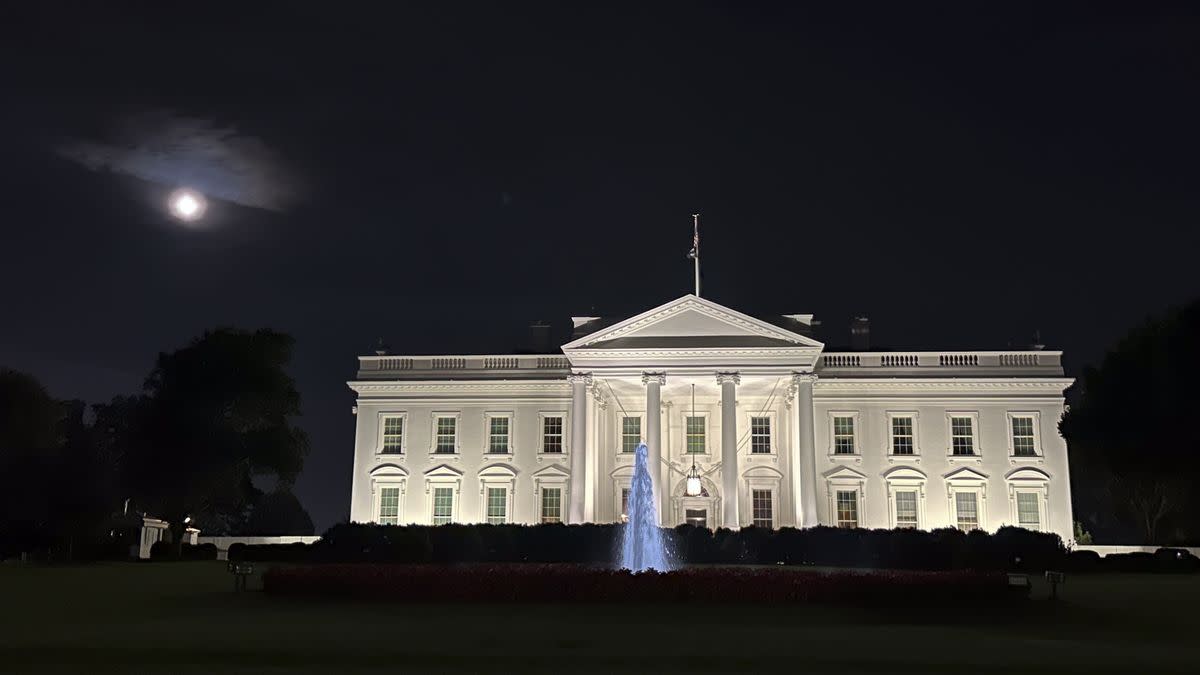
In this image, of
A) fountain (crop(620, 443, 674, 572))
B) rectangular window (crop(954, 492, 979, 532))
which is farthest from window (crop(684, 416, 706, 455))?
fountain (crop(620, 443, 674, 572))

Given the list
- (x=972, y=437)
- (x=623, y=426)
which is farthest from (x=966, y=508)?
(x=623, y=426)

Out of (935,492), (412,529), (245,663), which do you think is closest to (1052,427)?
(935,492)

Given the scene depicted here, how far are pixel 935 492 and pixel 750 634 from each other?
31.2 m

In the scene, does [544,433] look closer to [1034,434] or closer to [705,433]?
[705,433]

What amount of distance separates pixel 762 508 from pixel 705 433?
400 cm

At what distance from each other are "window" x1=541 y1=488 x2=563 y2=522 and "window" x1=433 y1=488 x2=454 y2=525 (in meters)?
4.03

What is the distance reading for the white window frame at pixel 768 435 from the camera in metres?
43.5

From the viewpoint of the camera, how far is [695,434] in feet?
145

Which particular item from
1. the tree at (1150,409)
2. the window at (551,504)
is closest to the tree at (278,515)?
the window at (551,504)

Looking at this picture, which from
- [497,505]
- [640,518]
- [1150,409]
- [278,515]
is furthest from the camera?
[278,515]

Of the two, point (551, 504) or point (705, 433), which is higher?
point (705, 433)

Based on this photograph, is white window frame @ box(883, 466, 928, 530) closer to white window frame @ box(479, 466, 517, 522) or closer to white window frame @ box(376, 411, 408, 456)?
white window frame @ box(479, 466, 517, 522)

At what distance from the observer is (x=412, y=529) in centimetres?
3550

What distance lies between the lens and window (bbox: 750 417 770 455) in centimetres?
4375
